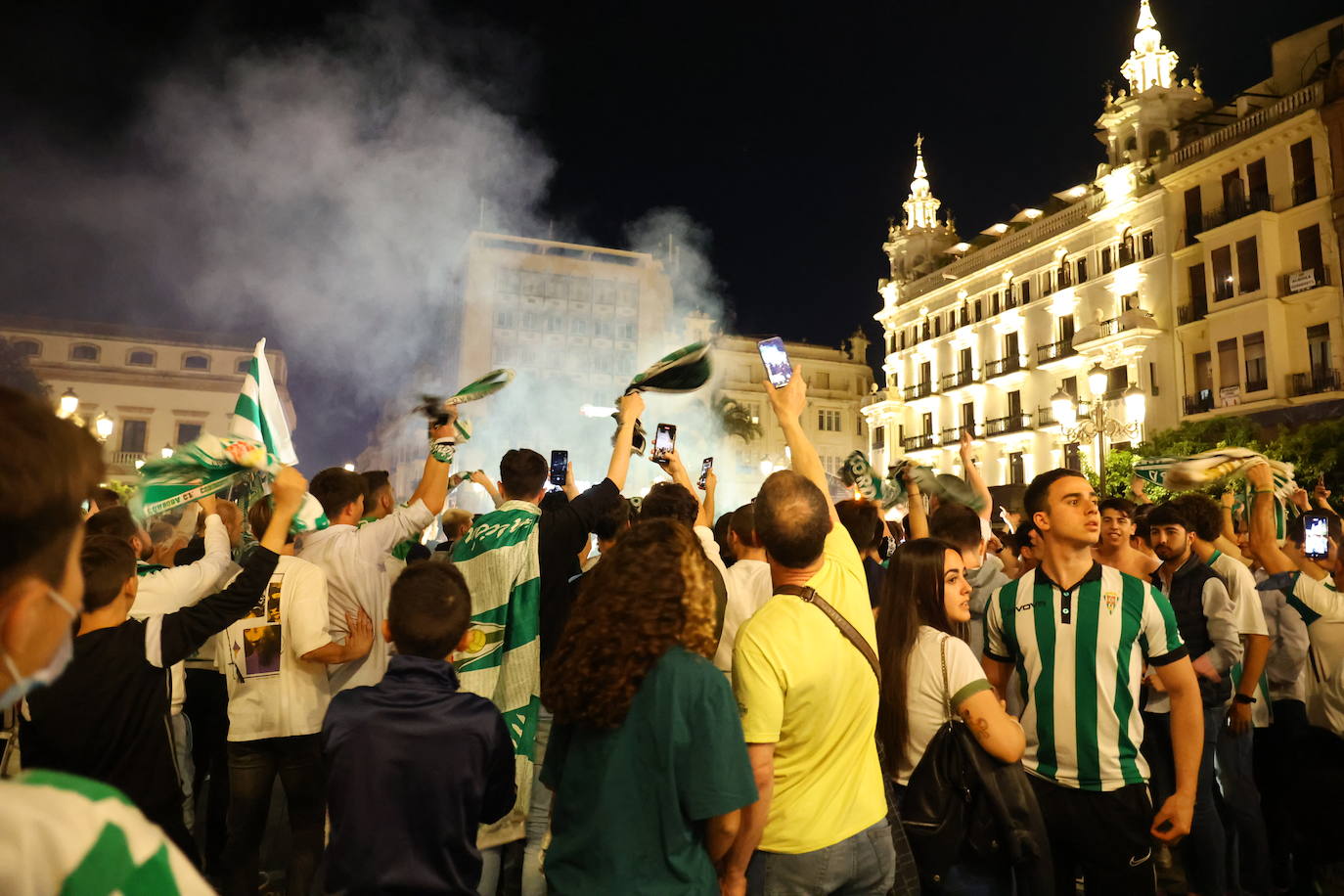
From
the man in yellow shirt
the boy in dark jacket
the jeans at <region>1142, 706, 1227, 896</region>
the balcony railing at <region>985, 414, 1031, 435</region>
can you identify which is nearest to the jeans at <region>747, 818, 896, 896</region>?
the man in yellow shirt

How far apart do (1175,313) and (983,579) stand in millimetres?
34532

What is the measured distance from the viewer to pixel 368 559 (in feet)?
15.6

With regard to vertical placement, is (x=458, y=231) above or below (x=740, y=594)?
above

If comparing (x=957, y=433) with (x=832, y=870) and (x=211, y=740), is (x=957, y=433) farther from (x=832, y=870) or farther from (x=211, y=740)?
(x=832, y=870)

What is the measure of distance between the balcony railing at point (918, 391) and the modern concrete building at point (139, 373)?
41804 millimetres

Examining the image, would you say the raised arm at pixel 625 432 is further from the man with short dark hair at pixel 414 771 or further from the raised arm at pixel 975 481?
the raised arm at pixel 975 481

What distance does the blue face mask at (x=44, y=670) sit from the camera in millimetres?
988

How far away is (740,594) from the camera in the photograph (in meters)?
4.34

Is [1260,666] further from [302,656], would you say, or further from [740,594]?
[302,656]

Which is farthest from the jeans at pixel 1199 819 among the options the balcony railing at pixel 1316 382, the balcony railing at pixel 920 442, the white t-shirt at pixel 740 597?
the balcony railing at pixel 920 442

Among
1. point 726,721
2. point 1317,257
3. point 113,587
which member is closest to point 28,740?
point 113,587

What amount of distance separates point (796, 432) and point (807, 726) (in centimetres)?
125

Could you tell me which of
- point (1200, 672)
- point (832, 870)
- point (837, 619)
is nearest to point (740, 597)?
point (837, 619)

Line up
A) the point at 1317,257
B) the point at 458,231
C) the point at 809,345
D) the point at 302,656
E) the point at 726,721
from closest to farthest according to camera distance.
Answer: the point at 726,721 < the point at 302,656 < the point at 1317,257 < the point at 458,231 < the point at 809,345
